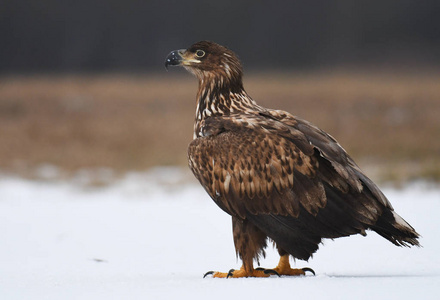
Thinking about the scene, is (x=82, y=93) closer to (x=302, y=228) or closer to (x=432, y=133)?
(x=432, y=133)

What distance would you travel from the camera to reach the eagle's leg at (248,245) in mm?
7434

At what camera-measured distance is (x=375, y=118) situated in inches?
907

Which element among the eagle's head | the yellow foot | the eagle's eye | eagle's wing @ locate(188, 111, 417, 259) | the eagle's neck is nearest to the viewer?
eagle's wing @ locate(188, 111, 417, 259)

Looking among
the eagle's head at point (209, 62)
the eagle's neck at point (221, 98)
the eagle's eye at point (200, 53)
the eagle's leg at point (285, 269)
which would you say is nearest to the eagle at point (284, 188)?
the eagle's leg at point (285, 269)

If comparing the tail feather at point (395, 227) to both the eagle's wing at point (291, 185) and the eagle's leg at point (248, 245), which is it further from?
the eagle's leg at point (248, 245)

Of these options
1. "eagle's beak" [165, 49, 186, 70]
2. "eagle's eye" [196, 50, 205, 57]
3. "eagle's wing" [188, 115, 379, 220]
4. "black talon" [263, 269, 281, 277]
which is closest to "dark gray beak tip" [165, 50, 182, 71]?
"eagle's beak" [165, 49, 186, 70]

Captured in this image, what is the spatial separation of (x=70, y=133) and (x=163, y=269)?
13.9m

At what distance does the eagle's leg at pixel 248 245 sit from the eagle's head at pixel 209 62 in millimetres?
1559

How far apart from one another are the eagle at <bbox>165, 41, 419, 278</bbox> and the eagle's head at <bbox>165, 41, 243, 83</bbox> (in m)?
0.68

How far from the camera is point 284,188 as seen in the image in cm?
730

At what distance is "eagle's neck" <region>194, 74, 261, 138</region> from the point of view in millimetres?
8172

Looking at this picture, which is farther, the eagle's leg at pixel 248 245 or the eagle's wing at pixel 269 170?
the eagle's leg at pixel 248 245

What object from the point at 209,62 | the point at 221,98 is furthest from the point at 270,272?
the point at 209,62

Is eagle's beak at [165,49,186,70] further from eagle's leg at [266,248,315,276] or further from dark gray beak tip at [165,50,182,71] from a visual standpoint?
eagle's leg at [266,248,315,276]
